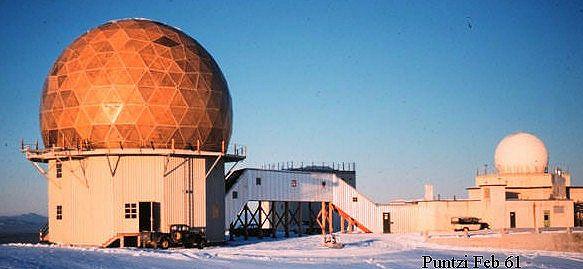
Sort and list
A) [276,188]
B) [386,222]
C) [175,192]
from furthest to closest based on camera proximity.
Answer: [386,222]
[276,188]
[175,192]

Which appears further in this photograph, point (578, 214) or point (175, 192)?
point (578, 214)

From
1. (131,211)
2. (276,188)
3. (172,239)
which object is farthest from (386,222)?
(131,211)

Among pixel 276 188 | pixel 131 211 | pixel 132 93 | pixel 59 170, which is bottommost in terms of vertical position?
pixel 131 211

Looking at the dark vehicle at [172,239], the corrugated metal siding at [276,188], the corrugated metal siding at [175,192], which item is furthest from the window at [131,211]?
the corrugated metal siding at [276,188]

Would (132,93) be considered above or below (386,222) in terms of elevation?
above

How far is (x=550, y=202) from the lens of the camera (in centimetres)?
6222

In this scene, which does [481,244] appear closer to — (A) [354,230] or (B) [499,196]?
(B) [499,196]

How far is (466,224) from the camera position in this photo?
6028 centimetres

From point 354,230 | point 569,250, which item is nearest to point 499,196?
point 569,250

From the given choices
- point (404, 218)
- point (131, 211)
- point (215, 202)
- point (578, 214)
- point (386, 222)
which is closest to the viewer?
point (131, 211)

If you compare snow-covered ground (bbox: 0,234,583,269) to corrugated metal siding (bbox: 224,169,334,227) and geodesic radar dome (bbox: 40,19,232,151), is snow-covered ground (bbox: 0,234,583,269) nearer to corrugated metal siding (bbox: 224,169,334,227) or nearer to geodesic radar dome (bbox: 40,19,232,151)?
corrugated metal siding (bbox: 224,169,334,227)

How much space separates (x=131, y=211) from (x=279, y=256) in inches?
400

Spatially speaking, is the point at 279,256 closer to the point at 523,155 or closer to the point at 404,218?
the point at 404,218

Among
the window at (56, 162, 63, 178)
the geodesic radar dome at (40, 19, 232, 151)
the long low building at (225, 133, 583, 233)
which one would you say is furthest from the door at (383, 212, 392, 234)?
the window at (56, 162, 63, 178)
